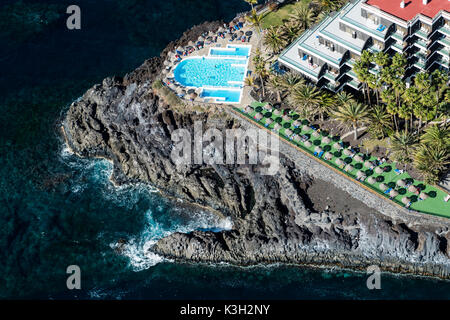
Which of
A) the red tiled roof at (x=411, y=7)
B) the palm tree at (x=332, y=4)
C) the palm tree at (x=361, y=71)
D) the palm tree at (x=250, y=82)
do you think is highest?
the palm tree at (x=332, y=4)

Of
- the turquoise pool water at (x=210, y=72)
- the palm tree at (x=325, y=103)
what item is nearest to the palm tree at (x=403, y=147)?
the palm tree at (x=325, y=103)

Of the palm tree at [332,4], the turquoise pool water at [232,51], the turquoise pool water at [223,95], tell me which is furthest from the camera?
the turquoise pool water at [232,51]

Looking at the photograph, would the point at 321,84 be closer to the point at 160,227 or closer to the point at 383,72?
the point at 383,72

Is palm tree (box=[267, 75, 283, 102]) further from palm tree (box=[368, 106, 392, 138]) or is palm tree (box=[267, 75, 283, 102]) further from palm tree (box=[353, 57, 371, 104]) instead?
palm tree (box=[368, 106, 392, 138])

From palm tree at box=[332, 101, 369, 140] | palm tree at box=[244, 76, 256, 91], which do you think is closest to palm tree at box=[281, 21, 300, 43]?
palm tree at box=[244, 76, 256, 91]

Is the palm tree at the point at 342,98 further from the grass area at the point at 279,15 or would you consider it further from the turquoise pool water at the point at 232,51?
the grass area at the point at 279,15

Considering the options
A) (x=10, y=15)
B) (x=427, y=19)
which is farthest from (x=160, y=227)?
(x=10, y=15)
